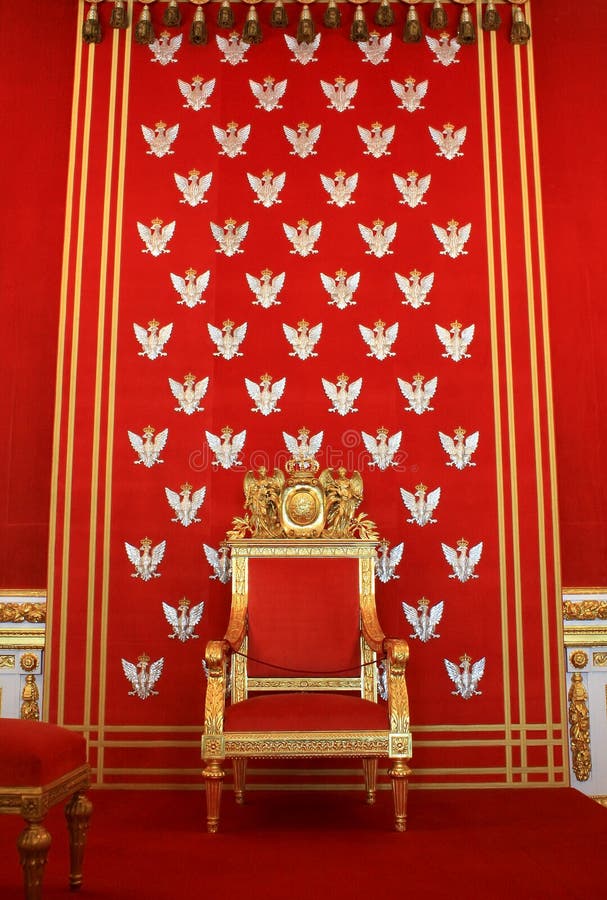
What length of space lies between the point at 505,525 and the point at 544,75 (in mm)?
2420

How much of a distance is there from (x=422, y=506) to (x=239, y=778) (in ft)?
4.97

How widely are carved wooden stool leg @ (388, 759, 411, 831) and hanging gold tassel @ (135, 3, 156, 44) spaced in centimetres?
376

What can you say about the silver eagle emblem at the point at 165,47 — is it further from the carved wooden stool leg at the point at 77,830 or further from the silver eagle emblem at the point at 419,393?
the carved wooden stool leg at the point at 77,830

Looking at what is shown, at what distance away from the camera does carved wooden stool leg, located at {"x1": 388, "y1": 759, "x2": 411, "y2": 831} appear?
331 centimetres

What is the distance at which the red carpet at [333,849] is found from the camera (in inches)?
104

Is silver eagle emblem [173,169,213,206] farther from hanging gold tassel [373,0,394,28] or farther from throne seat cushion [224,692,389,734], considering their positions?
throne seat cushion [224,692,389,734]

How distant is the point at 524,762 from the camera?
416cm

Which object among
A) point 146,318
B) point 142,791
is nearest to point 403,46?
point 146,318

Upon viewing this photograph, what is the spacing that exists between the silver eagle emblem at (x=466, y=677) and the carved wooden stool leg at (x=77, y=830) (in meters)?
2.01

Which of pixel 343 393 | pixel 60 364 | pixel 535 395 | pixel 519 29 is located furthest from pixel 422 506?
pixel 519 29

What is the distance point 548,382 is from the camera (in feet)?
14.4

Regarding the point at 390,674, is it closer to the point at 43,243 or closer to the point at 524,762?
the point at 524,762

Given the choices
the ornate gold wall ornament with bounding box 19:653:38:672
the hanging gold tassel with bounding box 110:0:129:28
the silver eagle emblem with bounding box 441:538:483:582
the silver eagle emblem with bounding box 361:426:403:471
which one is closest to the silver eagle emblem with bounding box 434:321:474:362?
the silver eagle emblem with bounding box 361:426:403:471

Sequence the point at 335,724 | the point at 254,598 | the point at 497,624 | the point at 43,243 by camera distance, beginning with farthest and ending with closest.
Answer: the point at 43,243 < the point at 497,624 < the point at 254,598 < the point at 335,724
